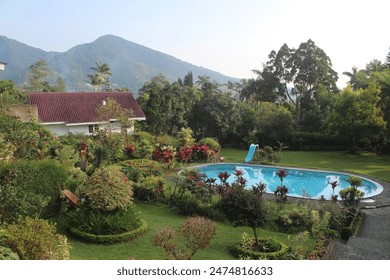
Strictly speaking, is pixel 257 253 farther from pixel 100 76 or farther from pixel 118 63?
pixel 118 63

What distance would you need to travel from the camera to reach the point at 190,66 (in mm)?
116062

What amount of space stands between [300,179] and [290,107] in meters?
14.9

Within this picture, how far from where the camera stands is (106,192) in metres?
7.76

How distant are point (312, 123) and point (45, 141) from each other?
68.0 feet

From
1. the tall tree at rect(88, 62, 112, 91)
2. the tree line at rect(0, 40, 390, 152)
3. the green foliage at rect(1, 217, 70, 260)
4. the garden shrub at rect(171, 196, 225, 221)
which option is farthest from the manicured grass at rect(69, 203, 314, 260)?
the tall tree at rect(88, 62, 112, 91)

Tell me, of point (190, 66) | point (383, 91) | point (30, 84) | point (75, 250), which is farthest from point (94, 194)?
point (190, 66)

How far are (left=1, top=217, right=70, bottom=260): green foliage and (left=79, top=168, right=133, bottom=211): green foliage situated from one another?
6.22 ft

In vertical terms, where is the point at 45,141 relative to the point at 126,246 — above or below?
above

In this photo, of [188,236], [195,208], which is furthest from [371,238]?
[188,236]

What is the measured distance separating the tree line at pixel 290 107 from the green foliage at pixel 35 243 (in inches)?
596

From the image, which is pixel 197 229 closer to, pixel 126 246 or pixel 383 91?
pixel 126 246

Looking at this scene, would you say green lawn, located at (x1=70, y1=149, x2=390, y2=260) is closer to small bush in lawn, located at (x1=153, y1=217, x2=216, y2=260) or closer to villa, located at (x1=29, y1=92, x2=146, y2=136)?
small bush in lawn, located at (x1=153, y1=217, x2=216, y2=260)

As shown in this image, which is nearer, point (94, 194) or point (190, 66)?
point (94, 194)
